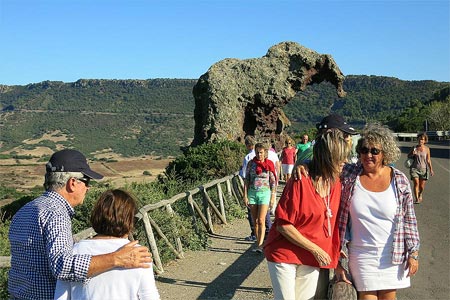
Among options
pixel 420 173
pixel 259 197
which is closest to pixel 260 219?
pixel 259 197

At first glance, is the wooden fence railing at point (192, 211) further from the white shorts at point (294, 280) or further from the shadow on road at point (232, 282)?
the white shorts at point (294, 280)

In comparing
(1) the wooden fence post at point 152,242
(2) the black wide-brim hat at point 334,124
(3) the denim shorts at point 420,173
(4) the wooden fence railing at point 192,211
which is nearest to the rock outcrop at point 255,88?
(4) the wooden fence railing at point 192,211

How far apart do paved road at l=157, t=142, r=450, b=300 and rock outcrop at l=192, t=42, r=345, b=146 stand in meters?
10.4

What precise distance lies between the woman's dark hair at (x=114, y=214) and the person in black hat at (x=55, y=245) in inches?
4.9

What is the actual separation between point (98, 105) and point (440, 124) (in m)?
61.3

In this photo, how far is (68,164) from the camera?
369cm

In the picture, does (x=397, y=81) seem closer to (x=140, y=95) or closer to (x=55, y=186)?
(x=140, y=95)

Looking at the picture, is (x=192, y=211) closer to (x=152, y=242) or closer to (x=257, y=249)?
(x=257, y=249)

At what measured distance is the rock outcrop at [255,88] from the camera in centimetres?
2227

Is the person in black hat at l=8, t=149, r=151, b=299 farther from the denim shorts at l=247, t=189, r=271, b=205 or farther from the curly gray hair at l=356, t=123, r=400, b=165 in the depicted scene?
the denim shorts at l=247, t=189, r=271, b=205

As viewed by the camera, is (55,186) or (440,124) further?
(440,124)

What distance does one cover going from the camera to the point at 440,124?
76.1m

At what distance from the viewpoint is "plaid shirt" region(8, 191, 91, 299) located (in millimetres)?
3449

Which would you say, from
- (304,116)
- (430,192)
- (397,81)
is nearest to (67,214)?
(430,192)
